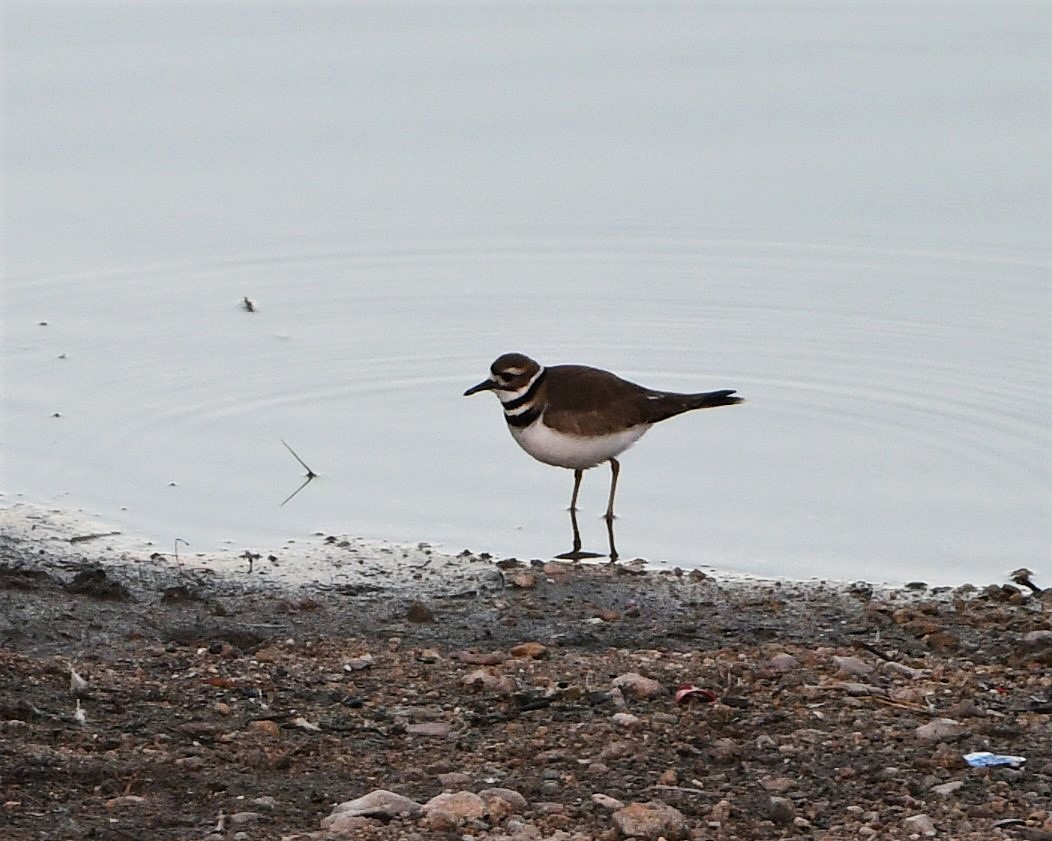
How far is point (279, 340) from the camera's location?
10.5 meters

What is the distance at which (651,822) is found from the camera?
4871 mm

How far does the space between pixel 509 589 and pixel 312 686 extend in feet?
4.97

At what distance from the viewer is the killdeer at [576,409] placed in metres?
8.47

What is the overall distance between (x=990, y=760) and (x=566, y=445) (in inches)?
138

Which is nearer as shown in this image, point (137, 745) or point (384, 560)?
point (137, 745)

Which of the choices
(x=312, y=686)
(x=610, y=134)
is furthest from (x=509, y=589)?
(x=610, y=134)

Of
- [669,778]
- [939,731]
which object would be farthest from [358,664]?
[939,731]

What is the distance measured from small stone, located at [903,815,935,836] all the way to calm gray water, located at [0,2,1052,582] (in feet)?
9.72

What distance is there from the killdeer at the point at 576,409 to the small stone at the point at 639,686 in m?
2.38

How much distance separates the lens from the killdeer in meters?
8.47

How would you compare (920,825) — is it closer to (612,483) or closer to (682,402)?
(612,483)

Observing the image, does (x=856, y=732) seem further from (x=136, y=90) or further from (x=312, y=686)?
(x=136, y=90)

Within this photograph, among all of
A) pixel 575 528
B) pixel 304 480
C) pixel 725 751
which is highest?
pixel 304 480

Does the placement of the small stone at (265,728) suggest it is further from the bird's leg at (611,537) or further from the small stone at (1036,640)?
the bird's leg at (611,537)
